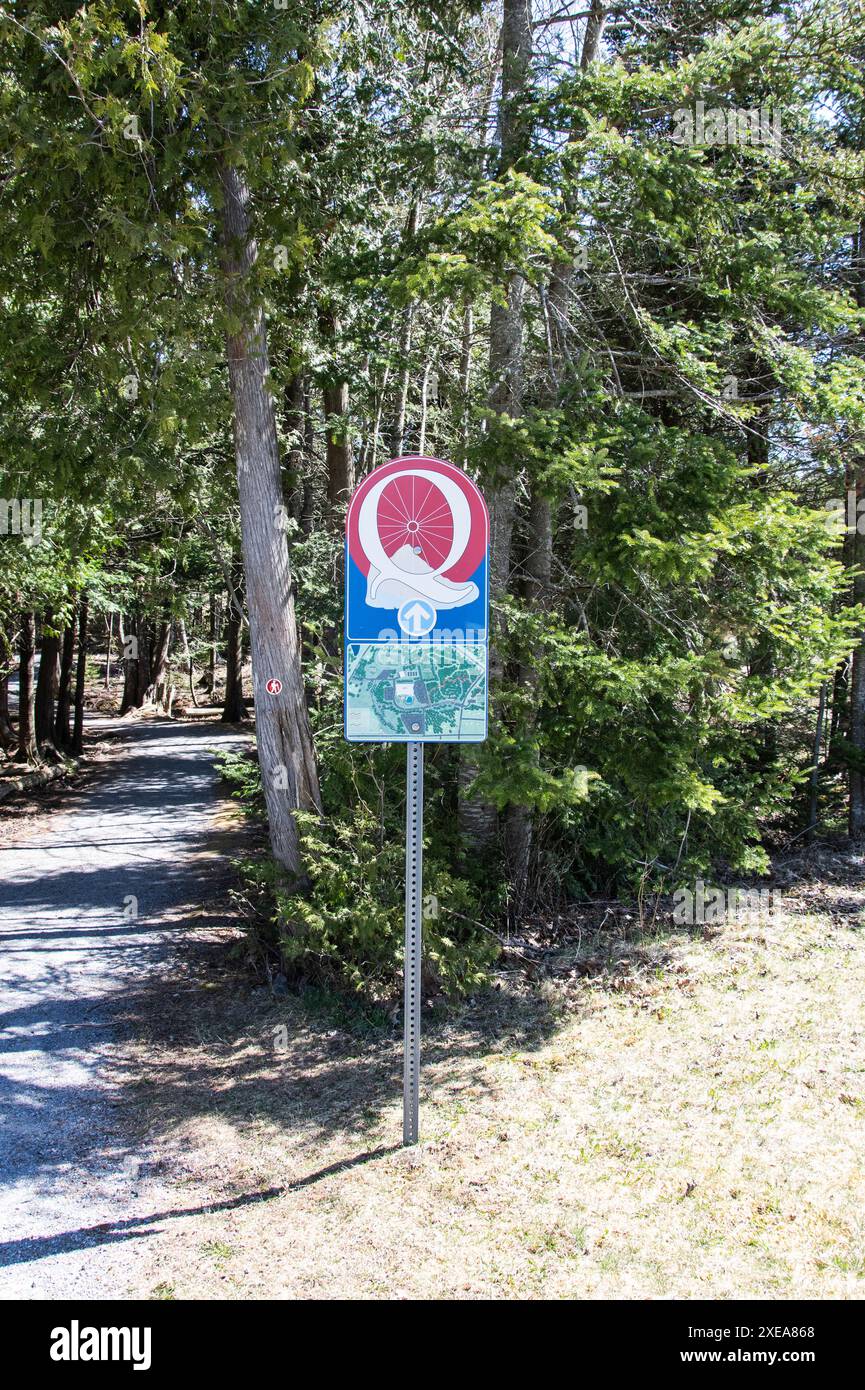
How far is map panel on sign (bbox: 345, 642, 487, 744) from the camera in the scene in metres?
4.62

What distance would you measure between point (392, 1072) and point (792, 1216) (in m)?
2.64

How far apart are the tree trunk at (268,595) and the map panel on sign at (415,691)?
112 inches

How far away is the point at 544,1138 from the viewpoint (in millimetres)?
5113

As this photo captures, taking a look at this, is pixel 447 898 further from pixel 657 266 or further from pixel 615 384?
pixel 657 266

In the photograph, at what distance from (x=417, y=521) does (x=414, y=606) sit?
1.34 ft

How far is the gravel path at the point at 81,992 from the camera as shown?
4363 millimetres

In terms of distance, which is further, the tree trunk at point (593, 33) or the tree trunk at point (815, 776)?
the tree trunk at point (815, 776)

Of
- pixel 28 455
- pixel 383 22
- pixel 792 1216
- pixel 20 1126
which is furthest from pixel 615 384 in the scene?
pixel 20 1126

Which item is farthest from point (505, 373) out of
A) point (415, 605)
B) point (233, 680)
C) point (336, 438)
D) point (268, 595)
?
point (233, 680)
